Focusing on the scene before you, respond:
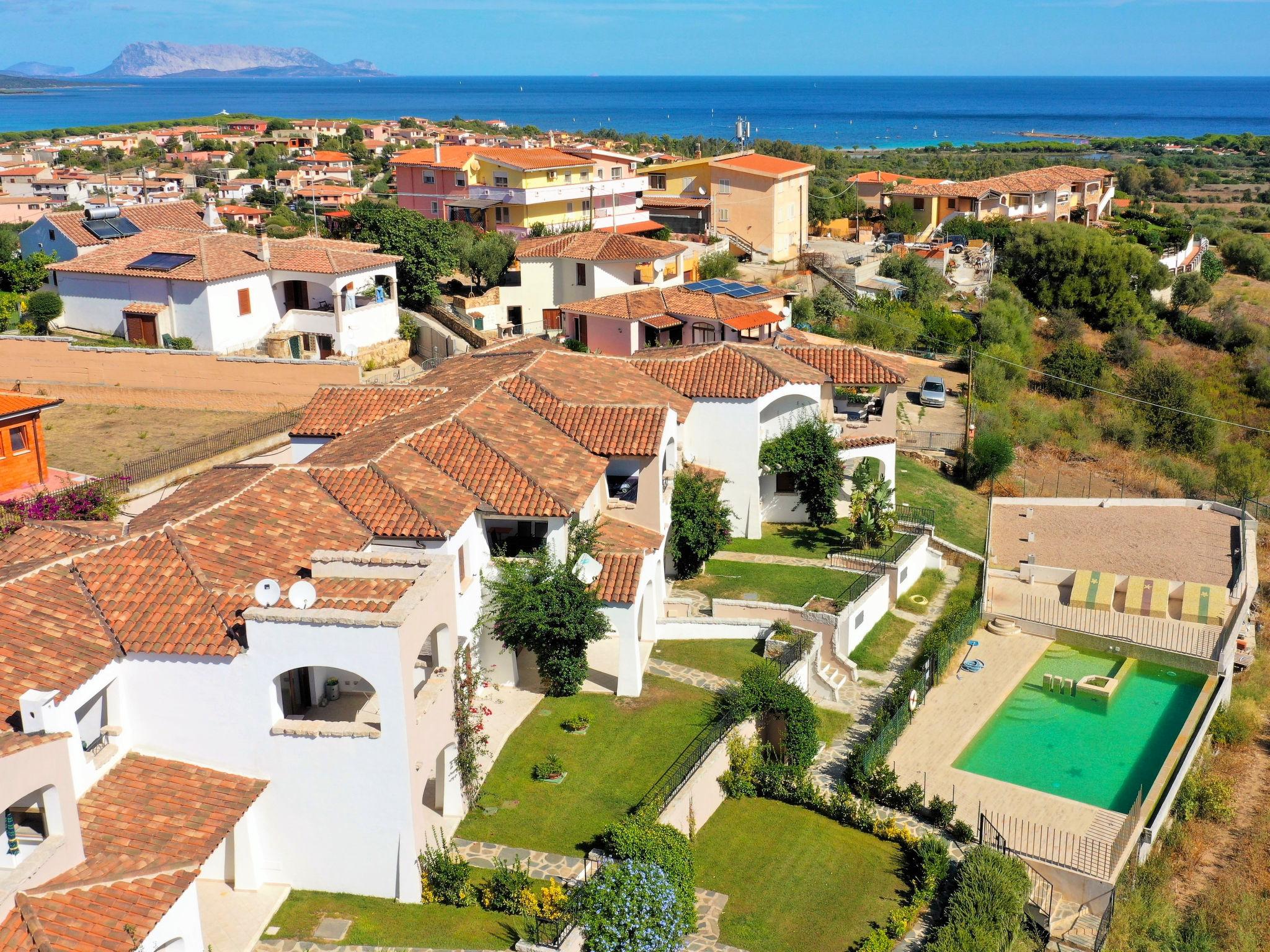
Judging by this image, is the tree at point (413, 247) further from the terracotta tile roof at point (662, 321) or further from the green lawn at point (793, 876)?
the green lawn at point (793, 876)

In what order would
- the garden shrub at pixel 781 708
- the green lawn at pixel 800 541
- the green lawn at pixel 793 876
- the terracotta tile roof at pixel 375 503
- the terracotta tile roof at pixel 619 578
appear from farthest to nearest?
the green lawn at pixel 800 541, the terracotta tile roof at pixel 619 578, the garden shrub at pixel 781 708, the terracotta tile roof at pixel 375 503, the green lawn at pixel 793 876

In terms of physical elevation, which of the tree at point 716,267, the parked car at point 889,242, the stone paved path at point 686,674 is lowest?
the stone paved path at point 686,674

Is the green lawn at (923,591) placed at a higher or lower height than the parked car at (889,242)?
lower

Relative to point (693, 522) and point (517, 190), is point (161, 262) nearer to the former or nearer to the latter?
point (693, 522)

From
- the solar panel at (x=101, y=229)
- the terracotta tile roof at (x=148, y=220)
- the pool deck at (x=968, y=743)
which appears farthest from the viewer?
the solar panel at (x=101, y=229)

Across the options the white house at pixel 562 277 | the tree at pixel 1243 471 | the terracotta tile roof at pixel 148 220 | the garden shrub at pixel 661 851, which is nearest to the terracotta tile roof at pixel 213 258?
the terracotta tile roof at pixel 148 220

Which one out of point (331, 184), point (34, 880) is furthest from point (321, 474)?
point (331, 184)

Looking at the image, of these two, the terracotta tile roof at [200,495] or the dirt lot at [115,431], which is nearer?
the terracotta tile roof at [200,495]

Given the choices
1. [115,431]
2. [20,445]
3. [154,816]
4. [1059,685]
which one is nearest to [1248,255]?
[1059,685]
